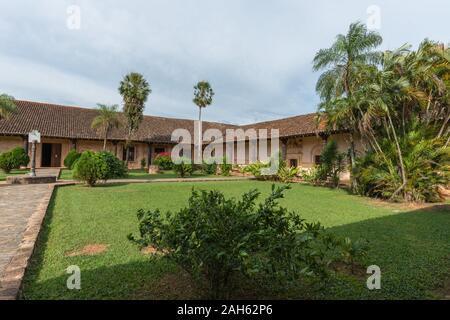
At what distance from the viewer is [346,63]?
11438mm

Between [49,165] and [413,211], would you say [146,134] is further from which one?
[413,211]

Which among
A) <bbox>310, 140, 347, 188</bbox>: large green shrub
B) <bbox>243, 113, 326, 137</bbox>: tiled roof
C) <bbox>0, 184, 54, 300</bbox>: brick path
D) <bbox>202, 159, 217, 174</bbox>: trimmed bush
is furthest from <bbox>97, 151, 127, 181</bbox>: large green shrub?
<bbox>243, 113, 326, 137</bbox>: tiled roof

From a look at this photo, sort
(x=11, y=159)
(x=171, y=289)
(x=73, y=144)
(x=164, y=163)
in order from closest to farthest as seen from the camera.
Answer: (x=171, y=289) → (x=11, y=159) → (x=164, y=163) → (x=73, y=144)

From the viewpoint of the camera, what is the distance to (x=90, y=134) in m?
24.9

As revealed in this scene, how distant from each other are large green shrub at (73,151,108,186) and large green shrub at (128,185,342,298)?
10254mm

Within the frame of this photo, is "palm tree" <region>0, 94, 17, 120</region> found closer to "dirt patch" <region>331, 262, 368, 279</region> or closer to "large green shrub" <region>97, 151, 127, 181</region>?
"large green shrub" <region>97, 151, 127, 181</region>

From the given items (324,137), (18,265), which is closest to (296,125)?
(324,137)

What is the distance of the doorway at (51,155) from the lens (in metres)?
24.3

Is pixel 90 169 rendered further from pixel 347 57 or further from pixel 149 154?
pixel 149 154

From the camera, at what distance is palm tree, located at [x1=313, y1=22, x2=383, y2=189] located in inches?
434

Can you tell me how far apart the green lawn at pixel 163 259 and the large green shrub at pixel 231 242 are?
597 millimetres

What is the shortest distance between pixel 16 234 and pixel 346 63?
11.6 m

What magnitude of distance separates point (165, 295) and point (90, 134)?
80.8 ft

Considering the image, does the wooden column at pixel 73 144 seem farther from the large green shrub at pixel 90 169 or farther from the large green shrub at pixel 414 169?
the large green shrub at pixel 414 169
